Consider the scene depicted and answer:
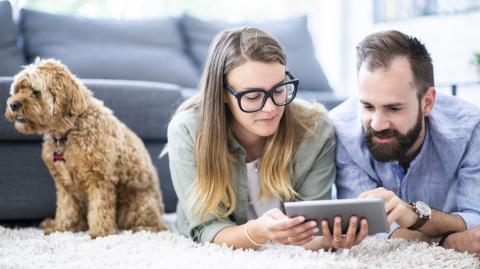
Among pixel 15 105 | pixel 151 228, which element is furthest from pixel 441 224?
pixel 15 105

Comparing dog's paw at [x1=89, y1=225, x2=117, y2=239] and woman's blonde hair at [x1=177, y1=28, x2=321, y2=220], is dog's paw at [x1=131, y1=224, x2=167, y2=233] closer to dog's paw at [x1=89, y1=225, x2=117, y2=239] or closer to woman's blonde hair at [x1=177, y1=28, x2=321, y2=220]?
dog's paw at [x1=89, y1=225, x2=117, y2=239]

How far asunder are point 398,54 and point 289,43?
6.04ft

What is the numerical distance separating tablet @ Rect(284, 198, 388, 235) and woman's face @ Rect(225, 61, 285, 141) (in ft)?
1.14

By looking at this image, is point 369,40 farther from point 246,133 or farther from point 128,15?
point 128,15

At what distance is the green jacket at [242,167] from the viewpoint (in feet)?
5.73

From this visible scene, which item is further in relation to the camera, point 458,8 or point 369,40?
point 458,8

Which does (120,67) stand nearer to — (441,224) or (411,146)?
(411,146)

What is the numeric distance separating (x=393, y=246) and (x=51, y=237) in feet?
3.78

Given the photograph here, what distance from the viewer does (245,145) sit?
1.86 meters

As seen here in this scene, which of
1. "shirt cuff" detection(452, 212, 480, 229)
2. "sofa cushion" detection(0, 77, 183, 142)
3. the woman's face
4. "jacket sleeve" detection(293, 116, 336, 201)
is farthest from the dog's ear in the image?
"shirt cuff" detection(452, 212, 480, 229)

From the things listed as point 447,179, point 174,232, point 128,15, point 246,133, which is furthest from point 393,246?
point 128,15

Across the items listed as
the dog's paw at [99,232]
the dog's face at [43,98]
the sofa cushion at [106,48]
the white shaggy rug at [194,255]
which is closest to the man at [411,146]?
the white shaggy rug at [194,255]

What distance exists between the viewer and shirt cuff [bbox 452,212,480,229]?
1588 mm

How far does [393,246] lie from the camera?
1.63 m
